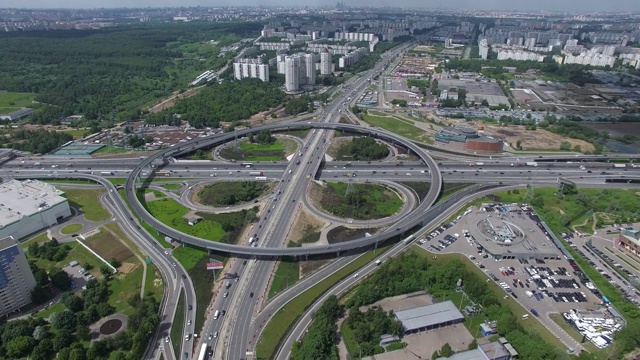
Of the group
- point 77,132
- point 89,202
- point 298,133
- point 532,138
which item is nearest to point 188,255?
point 89,202

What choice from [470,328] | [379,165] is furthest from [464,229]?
[379,165]

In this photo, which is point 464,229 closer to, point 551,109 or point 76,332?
point 76,332

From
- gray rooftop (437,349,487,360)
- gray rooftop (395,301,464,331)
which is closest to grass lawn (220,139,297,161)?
gray rooftop (395,301,464,331)

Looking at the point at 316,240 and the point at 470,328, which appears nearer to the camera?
the point at 470,328

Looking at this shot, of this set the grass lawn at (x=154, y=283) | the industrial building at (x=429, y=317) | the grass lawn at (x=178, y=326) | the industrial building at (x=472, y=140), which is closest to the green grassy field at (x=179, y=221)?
the grass lawn at (x=154, y=283)

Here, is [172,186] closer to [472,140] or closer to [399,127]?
[399,127]

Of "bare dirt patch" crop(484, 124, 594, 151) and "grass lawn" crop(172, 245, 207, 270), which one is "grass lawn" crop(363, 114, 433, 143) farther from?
"grass lawn" crop(172, 245, 207, 270)
